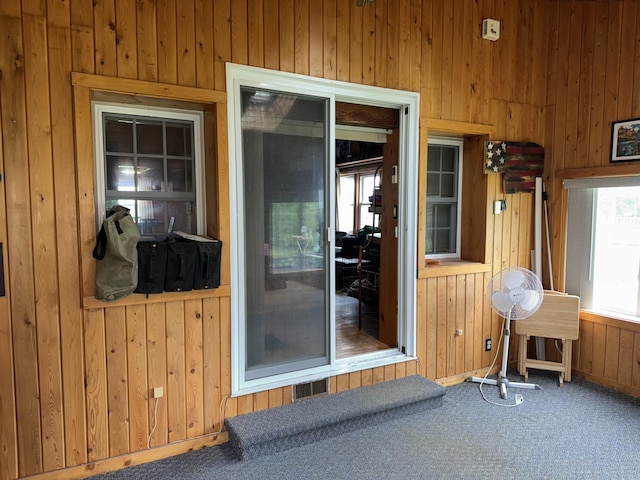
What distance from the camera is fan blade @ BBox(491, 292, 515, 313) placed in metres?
3.57

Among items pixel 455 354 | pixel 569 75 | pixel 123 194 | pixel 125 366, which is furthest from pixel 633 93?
pixel 125 366

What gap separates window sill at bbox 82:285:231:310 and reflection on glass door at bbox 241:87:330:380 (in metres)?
0.24

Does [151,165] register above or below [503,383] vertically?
above

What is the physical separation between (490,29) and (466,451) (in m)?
3.35

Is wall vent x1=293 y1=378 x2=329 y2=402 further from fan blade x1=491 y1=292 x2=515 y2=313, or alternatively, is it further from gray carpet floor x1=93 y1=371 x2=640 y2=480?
fan blade x1=491 y1=292 x2=515 y2=313

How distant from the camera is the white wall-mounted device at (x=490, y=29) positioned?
3.70 meters

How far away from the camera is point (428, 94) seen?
3.56 m

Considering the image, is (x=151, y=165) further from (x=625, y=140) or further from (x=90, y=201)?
(x=625, y=140)

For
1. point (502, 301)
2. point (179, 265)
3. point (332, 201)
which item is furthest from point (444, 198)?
point (179, 265)

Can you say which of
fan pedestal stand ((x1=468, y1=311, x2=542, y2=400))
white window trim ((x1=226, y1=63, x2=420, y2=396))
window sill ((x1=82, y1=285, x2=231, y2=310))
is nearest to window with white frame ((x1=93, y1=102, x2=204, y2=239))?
white window trim ((x1=226, y1=63, x2=420, y2=396))

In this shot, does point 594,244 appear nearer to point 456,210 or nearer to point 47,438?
point 456,210

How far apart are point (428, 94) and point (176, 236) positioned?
7.54 ft

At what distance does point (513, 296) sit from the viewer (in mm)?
3549

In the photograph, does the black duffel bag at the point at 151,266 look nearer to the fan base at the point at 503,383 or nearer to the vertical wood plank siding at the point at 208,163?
the vertical wood plank siding at the point at 208,163
